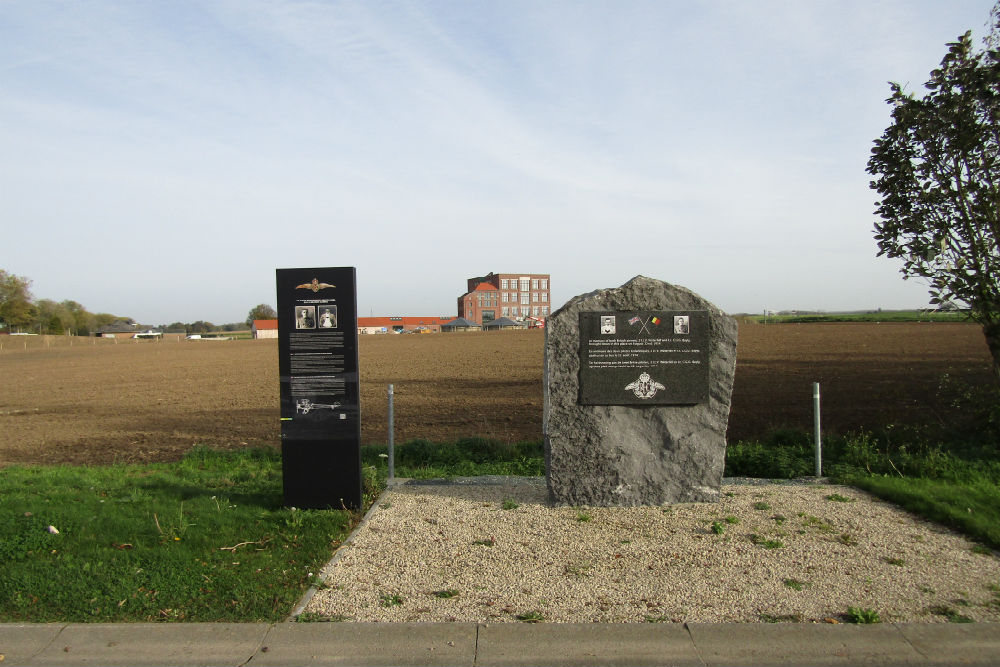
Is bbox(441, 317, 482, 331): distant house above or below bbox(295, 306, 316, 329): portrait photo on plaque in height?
below

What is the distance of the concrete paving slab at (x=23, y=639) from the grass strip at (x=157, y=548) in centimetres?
10

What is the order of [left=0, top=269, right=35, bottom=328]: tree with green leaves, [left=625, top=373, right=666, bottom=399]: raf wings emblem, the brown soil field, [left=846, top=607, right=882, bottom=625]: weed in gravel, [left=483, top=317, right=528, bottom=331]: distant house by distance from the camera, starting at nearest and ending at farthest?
[left=846, top=607, right=882, bottom=625]: weed in gravel
[left=625, top=373, right=666, bottom=399]: raf wings emblem
the brown soil field
[left=0, top=269, right=35, bottom=328]: tree with green leaves
[left=483, top=317, right=528, bottom=331]: distant house

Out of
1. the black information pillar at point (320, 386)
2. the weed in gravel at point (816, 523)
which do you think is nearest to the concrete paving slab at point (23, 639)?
the black information pillar at point (320, 386)

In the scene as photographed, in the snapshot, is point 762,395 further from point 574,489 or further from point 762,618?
point 762,618

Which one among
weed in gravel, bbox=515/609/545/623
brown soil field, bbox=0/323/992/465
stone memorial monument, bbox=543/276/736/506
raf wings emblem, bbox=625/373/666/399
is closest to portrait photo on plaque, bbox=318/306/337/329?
stone memorial monument, bbox=543/276/736/506

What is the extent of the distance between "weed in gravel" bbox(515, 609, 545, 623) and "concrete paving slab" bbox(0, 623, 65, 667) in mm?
2779

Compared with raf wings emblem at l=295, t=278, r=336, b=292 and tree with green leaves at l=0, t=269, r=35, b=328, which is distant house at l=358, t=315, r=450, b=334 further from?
raf wings emblem at l=295, t=278, r=336, b=292

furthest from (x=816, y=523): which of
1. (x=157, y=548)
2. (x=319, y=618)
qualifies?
(x=157, y=548)

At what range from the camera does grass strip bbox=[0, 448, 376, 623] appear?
169 inches

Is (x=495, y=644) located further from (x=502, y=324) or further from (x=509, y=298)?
(x=509, y=298)

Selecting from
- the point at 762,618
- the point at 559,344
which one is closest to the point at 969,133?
the point at 559,344

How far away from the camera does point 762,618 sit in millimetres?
4066

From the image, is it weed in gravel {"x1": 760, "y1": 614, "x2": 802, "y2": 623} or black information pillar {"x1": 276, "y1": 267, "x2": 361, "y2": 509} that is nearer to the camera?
weed in gravel {"x1": 760, "y1": 614, "x2": 802, "y2": 623}

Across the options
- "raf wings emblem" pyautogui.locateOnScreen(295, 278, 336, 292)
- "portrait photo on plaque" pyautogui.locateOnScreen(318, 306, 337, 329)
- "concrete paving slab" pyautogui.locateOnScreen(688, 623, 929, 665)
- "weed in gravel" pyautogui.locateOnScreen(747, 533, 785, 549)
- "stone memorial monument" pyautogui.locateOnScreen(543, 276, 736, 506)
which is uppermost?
"raf wings emblem" pyautogui.locateOnScreen(295, 278, 336, 292)
